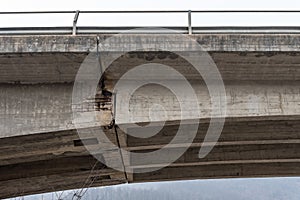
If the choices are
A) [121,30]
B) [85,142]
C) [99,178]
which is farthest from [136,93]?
[99,178]

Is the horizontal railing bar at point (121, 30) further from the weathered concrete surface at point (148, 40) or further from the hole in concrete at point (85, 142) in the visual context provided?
the hole in concrete at point (85, 142)

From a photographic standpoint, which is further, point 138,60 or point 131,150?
point 131,150

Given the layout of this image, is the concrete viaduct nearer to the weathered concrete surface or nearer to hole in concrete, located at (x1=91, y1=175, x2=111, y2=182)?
the weathered concrete surface

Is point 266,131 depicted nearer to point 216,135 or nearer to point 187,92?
point 216,135

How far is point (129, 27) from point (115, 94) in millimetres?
948

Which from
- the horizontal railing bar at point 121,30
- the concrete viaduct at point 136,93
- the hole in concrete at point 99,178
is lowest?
the hole in concrete at point 99,178

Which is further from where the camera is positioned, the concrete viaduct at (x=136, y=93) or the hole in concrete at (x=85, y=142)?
the hole in concrete at (x=85, y=142)

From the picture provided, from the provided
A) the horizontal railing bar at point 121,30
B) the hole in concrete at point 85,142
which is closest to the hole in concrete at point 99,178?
the hole in concrete at point 85,142

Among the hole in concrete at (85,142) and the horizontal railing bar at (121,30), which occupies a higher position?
the horizontal railing bar at (121,30)

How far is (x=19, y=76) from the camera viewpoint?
6363 mm

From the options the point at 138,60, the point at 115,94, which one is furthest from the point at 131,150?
the point at 138,60

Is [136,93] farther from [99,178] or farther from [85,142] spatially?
[99,178]

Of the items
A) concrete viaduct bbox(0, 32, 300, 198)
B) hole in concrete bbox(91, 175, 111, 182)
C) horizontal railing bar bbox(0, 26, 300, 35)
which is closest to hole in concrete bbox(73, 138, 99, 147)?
concrete viaduct bbox(0, 32, 300, 198)

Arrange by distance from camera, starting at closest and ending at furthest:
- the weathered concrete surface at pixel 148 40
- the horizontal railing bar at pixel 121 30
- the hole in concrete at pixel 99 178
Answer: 1. the weathered concrete surface at pixel 148 40
2. the horizontal railing bar at pixel 121 30
3. the hole in concrete at pixel 99 178
